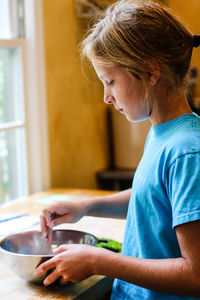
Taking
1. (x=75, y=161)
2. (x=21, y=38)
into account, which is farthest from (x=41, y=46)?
(x=75, y=161)

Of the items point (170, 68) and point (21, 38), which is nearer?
point (170, 68)

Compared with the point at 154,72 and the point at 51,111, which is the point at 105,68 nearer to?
the point at 154,72

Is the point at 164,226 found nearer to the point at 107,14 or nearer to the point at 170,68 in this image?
the point at 170,68

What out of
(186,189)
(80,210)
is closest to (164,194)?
(186,189)

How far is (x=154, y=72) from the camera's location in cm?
96

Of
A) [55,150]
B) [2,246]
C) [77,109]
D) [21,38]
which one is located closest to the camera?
[2,246]

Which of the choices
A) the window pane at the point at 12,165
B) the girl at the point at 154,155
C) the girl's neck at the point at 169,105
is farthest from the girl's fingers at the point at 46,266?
the window pane at the point at 12,165

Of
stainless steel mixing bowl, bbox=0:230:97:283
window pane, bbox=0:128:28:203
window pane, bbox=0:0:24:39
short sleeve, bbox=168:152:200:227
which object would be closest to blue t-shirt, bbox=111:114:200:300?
short sleeve, bbox=168:152:200:227

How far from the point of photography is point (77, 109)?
8.89ft

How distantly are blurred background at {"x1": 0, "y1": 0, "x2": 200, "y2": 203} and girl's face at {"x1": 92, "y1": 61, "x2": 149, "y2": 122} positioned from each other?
1259 mm

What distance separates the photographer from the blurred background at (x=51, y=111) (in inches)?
87.7

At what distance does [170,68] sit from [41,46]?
4.77 feet

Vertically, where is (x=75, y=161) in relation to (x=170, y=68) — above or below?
below

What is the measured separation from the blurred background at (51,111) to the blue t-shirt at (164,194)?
1299 mm
